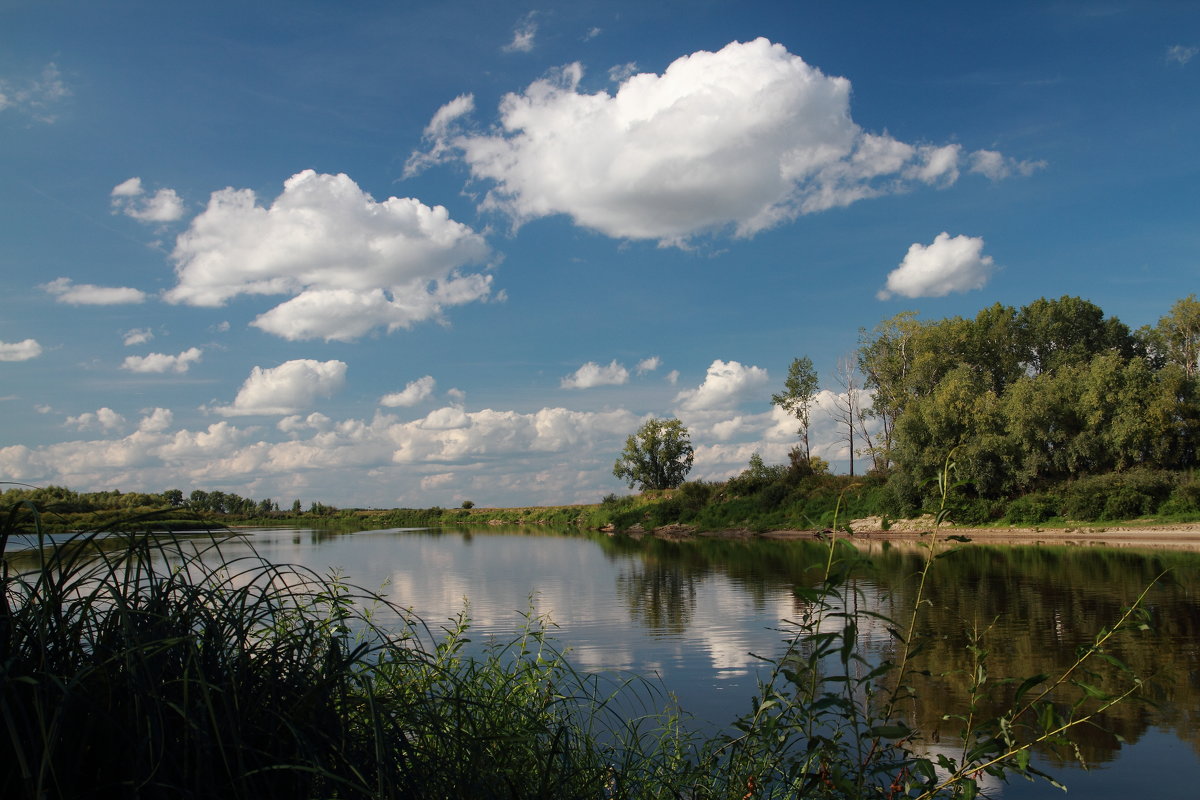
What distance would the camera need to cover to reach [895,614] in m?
14.4

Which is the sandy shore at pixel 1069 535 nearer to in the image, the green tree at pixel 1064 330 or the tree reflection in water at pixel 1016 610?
the tree reflection in water at pixel 1016 610

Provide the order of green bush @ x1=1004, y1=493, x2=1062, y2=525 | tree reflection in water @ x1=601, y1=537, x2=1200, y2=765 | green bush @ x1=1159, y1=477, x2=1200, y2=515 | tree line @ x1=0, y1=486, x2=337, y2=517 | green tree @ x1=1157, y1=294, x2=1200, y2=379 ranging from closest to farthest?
tree line @ x1=0, y1=486, x2=337, y2=517 → tree reflection in water @ x1=601, y1=537, x2=1200, y2=765 → green bush @ x1=1159, y1=477, x2=1200, y2=515 → green bush @ x1=1004, y1=493, x2=1062, y2=525 → green tree @ x1=1157, y1=294, x2=1200, y2=379

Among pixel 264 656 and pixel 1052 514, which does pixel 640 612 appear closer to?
pixel 264 656

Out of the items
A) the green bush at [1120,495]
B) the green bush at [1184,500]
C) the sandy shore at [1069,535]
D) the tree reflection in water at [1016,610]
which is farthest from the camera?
the green bush at [1120,495]

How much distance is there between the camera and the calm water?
743 centimetres

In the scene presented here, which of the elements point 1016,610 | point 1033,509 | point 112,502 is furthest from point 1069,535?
point 112,502

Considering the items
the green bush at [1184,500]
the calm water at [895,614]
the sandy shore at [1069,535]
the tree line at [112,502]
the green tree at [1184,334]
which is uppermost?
the green tree at [1184,334]

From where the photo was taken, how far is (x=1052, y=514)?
3806cm

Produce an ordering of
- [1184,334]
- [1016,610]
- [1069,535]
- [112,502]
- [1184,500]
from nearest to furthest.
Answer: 1. [112,502]
2. [1016,610]
3. [1184,500]
4. [1069,535]
5. [1184,334]

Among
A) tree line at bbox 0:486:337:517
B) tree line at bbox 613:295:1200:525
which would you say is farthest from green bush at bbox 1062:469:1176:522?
tree line at bbox 0:486:337:517

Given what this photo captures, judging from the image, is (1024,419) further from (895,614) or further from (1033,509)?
(895,614)

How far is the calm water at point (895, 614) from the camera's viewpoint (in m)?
7.43

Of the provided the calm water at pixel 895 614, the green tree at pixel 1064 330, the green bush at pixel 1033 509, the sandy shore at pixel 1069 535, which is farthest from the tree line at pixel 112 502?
the green tree at pixel 1064 330

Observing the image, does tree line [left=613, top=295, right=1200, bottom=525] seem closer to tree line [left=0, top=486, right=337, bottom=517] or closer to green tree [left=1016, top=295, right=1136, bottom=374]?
green tree [left=1016, top=295, right=1136, bottom=374]
